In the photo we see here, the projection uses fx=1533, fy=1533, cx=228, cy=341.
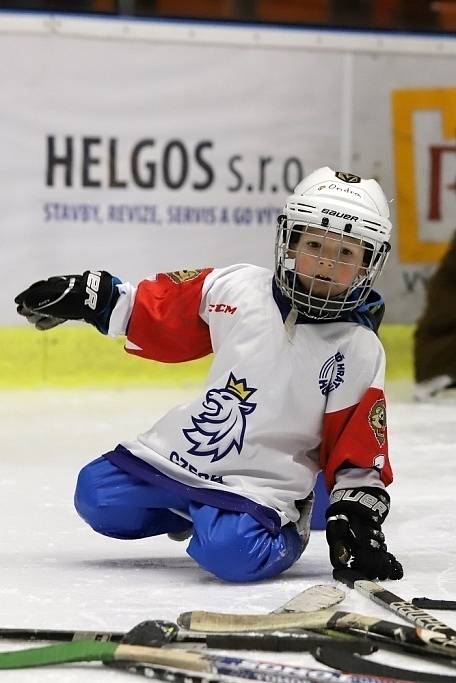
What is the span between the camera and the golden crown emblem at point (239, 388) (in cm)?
271

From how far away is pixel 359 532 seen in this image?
266cm

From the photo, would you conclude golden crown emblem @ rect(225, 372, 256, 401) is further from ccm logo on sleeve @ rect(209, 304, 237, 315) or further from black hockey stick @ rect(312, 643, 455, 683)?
black hockey stick @ rect(312, 643, 455, 683)

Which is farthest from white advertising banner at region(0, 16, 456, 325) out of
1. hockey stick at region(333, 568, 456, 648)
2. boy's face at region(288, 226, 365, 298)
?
hockey stick at region(333, 568, 456, 648)

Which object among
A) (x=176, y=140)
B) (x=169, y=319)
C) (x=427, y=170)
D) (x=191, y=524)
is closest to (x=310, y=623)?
Answer: (x=191, y=524)

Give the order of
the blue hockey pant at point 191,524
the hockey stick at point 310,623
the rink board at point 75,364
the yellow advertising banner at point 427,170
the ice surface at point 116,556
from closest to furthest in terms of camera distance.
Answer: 1. the hockey stick at point 310,623
2. the ice surface at point 116,556
3. the blue hockey pant at point 191,524
4. the rink board at point 75,364
5. the yellow advertising banner at point 427,170

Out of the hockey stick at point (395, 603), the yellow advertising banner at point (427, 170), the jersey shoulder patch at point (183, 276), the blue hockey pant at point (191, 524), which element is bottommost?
the hockey stick at point (395, 603)

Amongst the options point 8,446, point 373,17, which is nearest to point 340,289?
point 8,446

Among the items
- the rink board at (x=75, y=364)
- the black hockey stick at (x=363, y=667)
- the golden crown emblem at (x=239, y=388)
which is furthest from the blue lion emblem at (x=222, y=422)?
the rink board at (x=75, y=364)

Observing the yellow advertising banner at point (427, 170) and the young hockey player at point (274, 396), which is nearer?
the young hockey player at point (274, 396)

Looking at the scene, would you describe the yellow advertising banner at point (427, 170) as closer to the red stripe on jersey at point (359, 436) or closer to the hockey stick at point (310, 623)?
the red stripe on jersey at point (359, 436)

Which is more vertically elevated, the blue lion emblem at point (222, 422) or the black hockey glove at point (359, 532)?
the blue lion emblem at point (222, 422)

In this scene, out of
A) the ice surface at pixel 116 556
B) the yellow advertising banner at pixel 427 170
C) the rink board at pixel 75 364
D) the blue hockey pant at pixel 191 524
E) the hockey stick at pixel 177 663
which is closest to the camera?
the hockey stick at pixel 177 663

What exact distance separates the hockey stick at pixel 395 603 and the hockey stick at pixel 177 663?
0.71ft

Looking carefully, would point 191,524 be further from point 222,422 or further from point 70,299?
point 70,299
